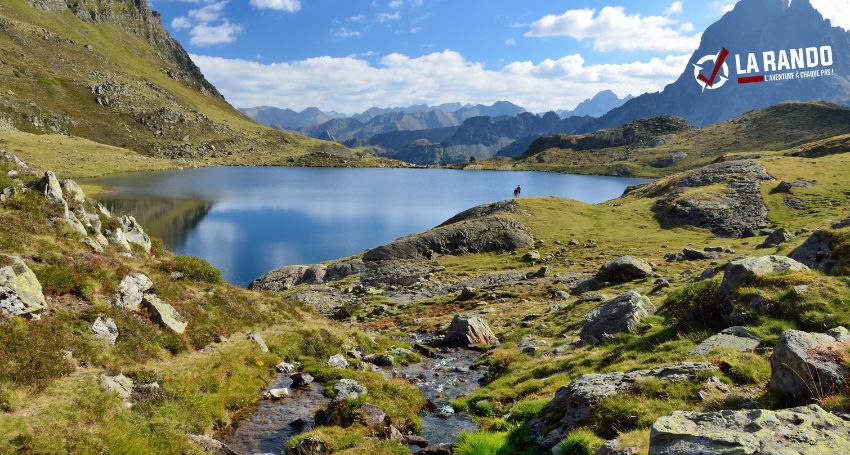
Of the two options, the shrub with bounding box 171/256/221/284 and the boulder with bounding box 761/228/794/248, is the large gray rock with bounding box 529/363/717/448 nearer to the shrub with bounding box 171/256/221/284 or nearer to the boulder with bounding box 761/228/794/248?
the shrub with bounding box 171/256/221/284

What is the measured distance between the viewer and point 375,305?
51781 mm

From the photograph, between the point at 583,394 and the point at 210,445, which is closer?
the point at 583,394

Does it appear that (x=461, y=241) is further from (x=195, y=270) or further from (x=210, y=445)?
(x=210, y=445)

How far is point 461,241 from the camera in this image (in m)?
74.4

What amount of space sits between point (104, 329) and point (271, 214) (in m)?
104

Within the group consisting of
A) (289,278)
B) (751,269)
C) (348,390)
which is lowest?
(289,278)

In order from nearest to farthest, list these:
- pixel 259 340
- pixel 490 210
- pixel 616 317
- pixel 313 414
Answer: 1. pixel 313 414
2. pixel 616 317
3. pixel 259 340
4. pixel 490 210

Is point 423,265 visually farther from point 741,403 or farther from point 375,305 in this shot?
point 741,403

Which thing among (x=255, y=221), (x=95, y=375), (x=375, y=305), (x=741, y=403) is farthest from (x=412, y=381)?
(x=255, y=221)

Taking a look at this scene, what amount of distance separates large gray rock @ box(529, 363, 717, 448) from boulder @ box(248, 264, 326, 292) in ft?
171

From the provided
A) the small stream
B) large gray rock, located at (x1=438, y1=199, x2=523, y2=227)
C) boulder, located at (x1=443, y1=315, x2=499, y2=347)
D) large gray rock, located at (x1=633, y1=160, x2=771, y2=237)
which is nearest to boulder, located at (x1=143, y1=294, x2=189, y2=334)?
the small stream

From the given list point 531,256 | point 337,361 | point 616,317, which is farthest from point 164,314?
point 531,256

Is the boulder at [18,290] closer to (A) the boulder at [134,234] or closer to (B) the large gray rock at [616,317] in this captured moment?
(A) the boulder at [134,234]

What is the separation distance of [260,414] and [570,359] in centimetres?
1527
